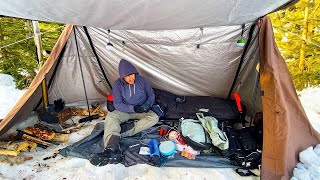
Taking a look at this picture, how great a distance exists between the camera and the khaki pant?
3.37 metres

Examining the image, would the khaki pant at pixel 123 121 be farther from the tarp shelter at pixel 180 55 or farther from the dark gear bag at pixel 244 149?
the dark gear bag at pixel 244 149

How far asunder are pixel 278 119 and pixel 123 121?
213cm

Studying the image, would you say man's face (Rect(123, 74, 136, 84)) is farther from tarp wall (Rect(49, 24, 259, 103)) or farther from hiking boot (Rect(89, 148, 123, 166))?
hiking boot (Rect(89, 148, 123, 166))

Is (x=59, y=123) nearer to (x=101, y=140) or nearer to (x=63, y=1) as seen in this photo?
(x=101, y=140)

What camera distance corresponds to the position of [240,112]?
4.04 m

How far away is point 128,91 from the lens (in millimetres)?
3785

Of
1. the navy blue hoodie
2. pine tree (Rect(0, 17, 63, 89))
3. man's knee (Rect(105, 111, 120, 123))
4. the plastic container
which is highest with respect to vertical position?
pine tree (Rect(0, 17, 63, 89))

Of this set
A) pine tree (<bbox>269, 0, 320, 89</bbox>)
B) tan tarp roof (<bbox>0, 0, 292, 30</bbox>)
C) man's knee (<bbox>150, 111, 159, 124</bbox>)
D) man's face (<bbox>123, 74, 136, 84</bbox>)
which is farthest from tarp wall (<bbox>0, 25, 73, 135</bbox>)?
pine tree (<bbox>269, 0, 320, 89</bbox>)

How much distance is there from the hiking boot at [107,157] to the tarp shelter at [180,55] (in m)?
1.34

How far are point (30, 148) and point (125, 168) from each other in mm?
1332

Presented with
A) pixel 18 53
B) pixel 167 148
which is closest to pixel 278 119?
pixel 167 148

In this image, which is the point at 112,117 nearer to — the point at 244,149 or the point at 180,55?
the point at 180,55

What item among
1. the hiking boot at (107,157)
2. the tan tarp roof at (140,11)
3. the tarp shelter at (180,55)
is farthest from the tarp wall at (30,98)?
the tan tarp roof at (140,11)

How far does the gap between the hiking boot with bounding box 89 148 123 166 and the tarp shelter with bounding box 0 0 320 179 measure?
134 cm
